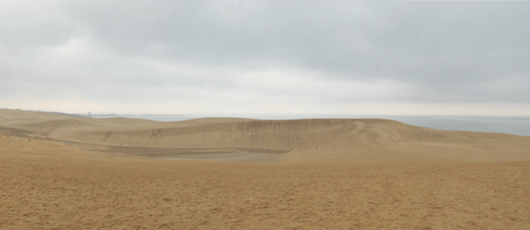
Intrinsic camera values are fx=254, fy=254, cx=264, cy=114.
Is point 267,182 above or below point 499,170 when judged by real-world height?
below

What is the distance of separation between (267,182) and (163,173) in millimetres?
6298

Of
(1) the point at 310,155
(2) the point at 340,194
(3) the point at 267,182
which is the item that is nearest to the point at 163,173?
(3) the point at 267,182

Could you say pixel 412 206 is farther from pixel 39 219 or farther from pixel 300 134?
pixel 300 134

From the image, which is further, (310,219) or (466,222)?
(310,219)

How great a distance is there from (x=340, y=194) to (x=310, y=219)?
3.03m

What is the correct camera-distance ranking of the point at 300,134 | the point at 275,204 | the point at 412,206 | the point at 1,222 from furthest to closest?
the point at 300,134, the point at 275,204, the point at 412,206, the point at 1,222

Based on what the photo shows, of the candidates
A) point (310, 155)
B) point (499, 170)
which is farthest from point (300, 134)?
point (499, 170)

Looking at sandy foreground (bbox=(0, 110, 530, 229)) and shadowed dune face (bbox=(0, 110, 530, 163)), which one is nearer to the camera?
sandy foreground (bbox=(0, 110, 530, 229))

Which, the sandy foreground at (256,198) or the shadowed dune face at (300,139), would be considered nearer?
the sandy foreground at (256,198)

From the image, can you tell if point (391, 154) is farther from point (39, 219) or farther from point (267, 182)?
point (39, 219)

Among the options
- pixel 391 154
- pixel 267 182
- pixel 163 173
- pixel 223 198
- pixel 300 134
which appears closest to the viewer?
pixel 223 198

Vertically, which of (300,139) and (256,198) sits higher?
(256,198)

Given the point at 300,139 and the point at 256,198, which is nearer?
the point at 256,198

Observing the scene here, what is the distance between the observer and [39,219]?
712 centimetres
